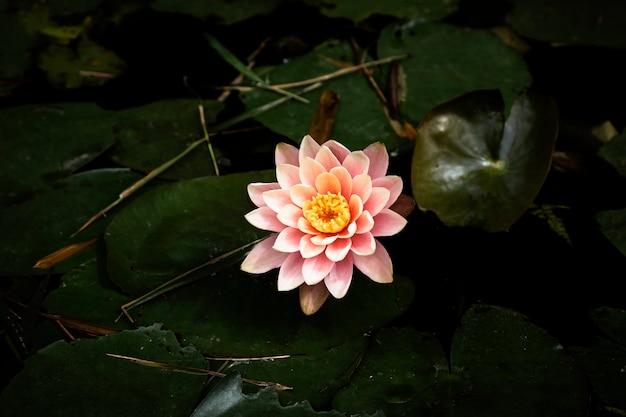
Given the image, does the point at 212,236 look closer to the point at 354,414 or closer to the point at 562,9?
the point at 354,414

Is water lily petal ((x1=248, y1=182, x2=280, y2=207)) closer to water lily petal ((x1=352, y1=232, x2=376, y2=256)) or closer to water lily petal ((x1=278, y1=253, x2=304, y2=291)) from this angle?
water lily petal ((x1=278, y1=253, x2=304, y2=291))

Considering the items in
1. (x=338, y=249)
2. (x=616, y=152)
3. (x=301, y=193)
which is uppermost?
(x=301, y=193)

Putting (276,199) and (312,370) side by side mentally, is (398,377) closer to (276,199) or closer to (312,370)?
(312,370)

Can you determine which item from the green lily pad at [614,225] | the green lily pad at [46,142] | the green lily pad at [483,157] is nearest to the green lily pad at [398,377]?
the green lily pad at [483,157]

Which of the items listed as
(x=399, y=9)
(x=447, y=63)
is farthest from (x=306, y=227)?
(x=399, y=9)

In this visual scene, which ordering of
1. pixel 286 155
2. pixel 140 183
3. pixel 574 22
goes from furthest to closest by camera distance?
1. pixel 574 22
2. pixel 140 183
3. pixel 286 155

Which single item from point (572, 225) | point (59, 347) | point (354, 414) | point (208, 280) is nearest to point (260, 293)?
point (208, 280)

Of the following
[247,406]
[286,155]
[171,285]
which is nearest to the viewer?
[247,406]
